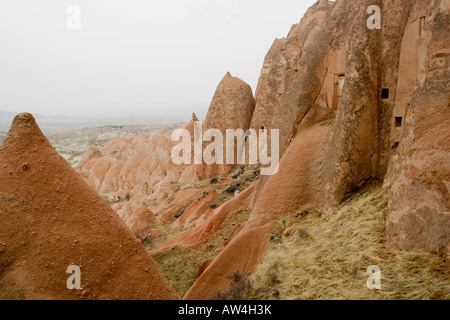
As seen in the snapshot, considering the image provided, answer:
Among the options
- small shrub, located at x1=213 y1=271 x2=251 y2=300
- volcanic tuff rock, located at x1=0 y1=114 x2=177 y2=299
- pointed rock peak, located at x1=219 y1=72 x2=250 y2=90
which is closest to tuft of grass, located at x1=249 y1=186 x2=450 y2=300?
small shrub, located at x1=213 y1=271 x2=251 y2=300

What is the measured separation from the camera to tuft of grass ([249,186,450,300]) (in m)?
4.93

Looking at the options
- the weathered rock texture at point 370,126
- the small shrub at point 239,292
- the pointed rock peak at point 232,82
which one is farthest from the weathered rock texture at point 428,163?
the pointed rock peak at point 232,82

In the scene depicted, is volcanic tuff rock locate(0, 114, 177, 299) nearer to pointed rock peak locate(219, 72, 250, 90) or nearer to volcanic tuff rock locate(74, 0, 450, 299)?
volcanic tuff rock locate(74, 0, 450, 299)

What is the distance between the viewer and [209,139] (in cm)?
2620

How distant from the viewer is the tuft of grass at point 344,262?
493 centimetres

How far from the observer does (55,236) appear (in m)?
5.87

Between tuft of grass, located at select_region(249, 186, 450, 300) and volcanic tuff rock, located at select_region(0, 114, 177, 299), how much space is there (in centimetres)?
249

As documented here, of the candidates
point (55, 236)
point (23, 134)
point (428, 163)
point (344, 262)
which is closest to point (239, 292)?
point (344, 262)

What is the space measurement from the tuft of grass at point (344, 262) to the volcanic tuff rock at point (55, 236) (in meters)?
2.49

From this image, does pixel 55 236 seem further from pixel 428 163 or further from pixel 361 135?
pixel 361 135

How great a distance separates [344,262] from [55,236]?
5636mm

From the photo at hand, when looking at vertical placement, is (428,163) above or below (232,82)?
below

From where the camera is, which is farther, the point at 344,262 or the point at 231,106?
the point at 231,106
